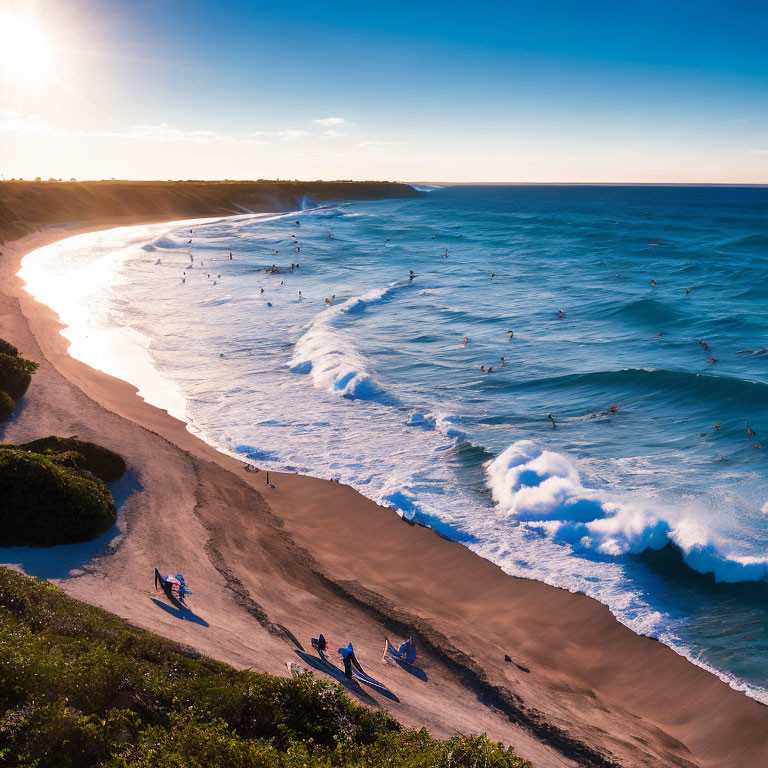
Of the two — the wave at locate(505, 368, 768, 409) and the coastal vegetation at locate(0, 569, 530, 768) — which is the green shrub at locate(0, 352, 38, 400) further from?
the wave at locate(505, 368, 768, 409)

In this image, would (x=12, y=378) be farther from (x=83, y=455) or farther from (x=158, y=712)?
(x=158, y=712)

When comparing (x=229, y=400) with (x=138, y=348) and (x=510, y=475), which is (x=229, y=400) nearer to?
(x=138, y=348)

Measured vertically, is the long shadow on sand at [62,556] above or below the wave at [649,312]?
below

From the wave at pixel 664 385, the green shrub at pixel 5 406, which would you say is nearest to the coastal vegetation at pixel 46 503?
the green shrub at pixel 5 406

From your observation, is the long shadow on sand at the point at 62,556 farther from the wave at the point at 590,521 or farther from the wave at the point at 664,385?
the wave at the point at 664,385

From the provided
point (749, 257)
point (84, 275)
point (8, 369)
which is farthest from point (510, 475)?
point (749, 257)

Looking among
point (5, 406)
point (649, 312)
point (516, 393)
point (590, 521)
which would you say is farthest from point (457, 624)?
point (649, 312)

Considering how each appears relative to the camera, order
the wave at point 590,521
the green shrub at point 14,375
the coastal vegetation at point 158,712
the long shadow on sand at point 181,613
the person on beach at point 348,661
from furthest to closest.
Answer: the green shrub at point 14,375
the wave at point 590,521
the long shadow on sand at point 181,613
the person on beach at point 348,661
the coastal vegetation at point 158,712
